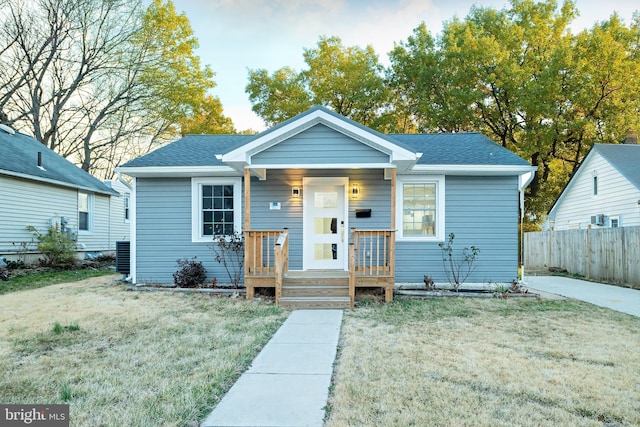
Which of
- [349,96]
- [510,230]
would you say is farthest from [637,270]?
[349,96]

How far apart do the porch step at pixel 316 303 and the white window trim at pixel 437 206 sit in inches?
93.2

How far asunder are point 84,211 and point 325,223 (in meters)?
12.0

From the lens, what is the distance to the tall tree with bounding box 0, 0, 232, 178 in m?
18.1

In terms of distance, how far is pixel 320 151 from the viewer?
770 centimetres

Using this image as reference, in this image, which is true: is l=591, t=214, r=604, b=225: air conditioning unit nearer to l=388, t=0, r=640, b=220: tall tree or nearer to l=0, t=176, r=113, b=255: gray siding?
l=388, t=0, r=640, b=220: tall tree

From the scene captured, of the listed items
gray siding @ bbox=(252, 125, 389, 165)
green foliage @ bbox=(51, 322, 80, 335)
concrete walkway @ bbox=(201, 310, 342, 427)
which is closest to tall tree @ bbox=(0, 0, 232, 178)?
gray siding @ bbox=(252, 125, 389, 165)

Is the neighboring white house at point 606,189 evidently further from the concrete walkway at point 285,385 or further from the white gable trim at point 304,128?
the concrete walkway at point 285,385

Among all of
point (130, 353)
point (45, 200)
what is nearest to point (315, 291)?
point (130, 353)

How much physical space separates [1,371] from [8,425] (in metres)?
1.19

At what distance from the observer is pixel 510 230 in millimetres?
9148

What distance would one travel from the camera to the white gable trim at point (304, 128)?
7527mm

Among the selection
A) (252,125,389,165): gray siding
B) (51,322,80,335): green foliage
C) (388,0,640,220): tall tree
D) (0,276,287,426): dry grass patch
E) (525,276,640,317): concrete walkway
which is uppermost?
(388,0,640,220): tall tree

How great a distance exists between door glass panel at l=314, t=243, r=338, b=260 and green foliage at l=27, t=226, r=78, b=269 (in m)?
9.05

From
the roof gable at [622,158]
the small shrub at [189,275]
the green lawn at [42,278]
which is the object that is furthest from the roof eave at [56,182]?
the roof gable at [622,158]
